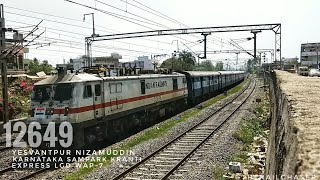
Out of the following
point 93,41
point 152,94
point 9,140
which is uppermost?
point 93,41

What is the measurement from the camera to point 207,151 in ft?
44.3

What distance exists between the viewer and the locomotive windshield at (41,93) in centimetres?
1336

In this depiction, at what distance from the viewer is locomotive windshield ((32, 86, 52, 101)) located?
13359 mm

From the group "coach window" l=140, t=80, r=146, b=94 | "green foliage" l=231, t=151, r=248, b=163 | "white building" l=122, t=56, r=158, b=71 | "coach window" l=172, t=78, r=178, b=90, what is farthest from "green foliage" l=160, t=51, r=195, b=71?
"green foliage" l=231, t=151, r=248, b=163

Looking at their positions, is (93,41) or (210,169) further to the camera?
(93,41)

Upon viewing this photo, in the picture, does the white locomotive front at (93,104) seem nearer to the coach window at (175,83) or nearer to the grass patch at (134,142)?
the grass patch at (134,142)

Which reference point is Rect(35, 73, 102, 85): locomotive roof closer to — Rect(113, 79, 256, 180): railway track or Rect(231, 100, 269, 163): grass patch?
Rect(113, 79, 256, 180): railway track

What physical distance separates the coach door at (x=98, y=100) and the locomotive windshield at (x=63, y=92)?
4.00ft

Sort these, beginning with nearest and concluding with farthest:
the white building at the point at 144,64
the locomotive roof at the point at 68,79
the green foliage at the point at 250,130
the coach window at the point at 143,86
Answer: the locomotive roof at the point at 68,79 < the green foliage at the point at 250,130 < the coach window at the point at 143,86 < the white building at the point at 144,64

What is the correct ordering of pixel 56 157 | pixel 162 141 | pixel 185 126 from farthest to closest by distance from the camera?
pixel 185 126 → pixel 162 141 → pixel 56 157

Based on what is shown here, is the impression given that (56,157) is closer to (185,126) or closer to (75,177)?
(75,177)

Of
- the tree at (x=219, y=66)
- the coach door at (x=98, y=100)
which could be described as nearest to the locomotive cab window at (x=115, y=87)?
the coach door at (x=98, y=100)

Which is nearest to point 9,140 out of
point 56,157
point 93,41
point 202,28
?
point 56,157

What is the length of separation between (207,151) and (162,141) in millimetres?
2753
